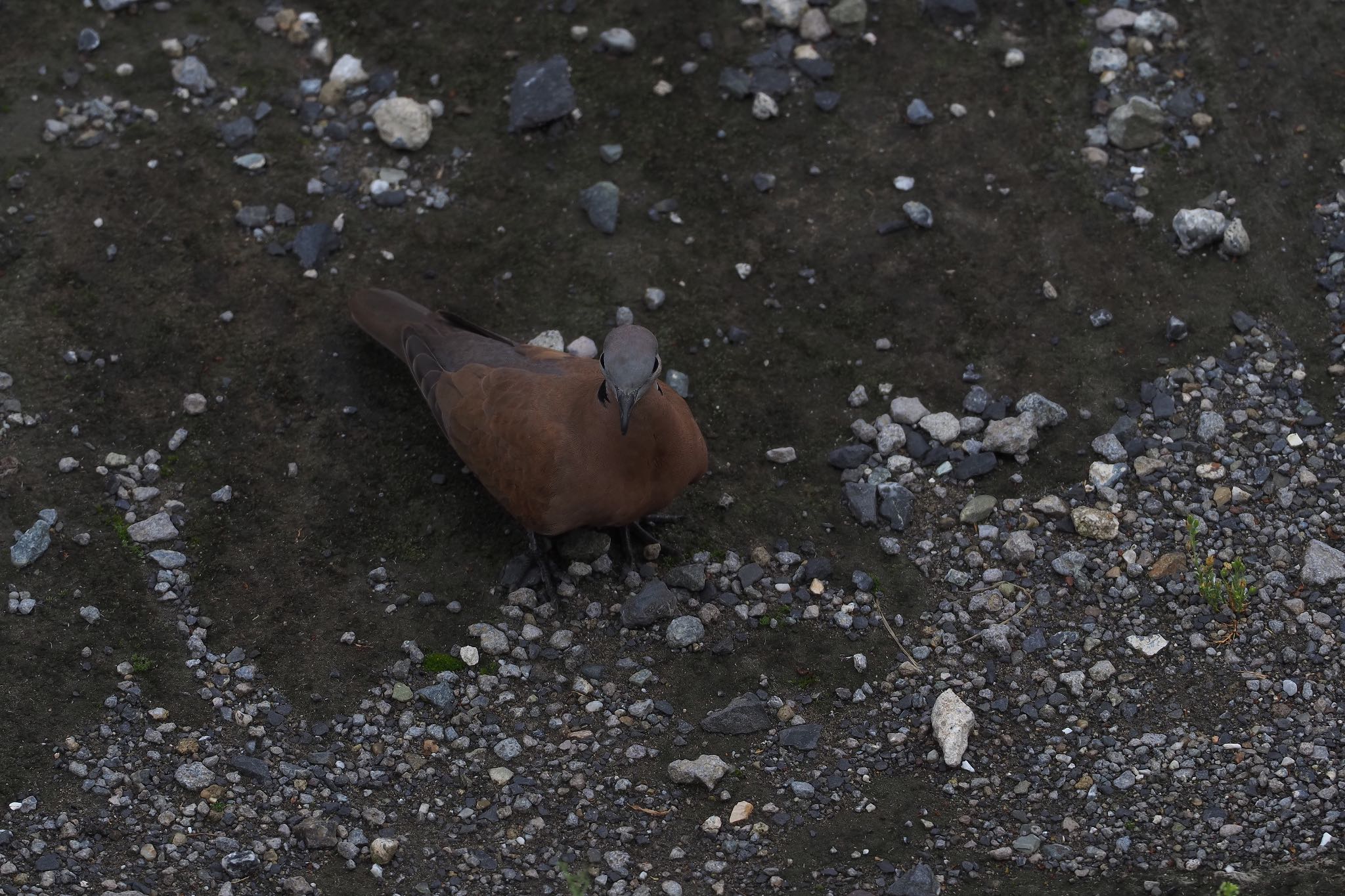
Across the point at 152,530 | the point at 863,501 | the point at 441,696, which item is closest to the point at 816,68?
the point at 863,501

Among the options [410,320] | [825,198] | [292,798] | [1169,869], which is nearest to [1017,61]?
[825,198]

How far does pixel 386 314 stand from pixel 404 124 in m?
1.45

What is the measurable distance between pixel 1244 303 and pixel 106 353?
18.8 feet

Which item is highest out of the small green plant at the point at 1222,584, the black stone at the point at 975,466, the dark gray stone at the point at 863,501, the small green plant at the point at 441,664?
the small green plant at the point at 1222,584

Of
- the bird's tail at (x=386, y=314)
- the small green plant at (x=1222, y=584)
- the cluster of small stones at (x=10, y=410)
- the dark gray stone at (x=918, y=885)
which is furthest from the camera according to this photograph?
the bird's tail at (x=386, y=314)

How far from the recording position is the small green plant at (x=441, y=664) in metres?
6.00

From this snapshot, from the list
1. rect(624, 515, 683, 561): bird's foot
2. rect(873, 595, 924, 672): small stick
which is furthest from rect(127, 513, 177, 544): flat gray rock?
rect(873, 595, 924, 672): small stick

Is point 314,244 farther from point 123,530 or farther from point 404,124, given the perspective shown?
point 123,530

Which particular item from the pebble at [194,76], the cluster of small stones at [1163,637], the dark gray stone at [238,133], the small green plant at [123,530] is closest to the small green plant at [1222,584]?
the cluster of small stones at [1163,637]

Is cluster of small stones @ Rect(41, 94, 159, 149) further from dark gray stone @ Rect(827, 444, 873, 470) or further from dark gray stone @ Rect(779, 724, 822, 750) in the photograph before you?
dark gray stone @ Rect(779, 724, 822, 750)

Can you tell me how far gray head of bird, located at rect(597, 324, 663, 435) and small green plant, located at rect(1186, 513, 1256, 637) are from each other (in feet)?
7.94

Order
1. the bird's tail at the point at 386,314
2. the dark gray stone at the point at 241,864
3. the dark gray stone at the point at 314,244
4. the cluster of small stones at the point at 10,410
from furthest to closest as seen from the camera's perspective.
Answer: the dark gray stone at the point at 314,244 < the bird's tail at the point at 386,314 < the cluster of small stones at the point at 10,410 < the dark gray stone at the point at 241,864

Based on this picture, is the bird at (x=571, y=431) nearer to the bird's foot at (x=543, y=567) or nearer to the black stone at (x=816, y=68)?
the bird's foot at (x=543, y=567)

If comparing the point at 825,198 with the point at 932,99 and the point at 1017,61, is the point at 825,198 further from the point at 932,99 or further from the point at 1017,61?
the point at 1017,61
